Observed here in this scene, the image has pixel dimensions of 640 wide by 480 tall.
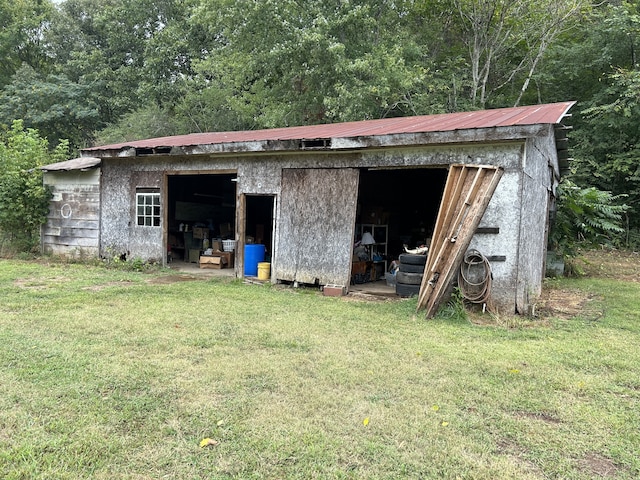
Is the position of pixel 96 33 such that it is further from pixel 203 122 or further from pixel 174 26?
pixel 203 122

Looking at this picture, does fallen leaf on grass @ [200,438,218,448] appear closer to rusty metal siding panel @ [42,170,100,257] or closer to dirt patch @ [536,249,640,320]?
dirt patch @ [536,249,640,320]

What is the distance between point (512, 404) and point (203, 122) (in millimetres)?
22781

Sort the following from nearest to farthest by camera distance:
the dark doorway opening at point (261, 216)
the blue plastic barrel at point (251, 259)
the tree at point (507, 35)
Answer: the blue plastic barrel at point (251, 259) → the dark doorway opening at point (261, 216) → the tree at point (507, 35)

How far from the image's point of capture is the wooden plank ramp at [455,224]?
6.27m

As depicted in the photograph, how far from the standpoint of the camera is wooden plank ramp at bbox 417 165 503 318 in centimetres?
627

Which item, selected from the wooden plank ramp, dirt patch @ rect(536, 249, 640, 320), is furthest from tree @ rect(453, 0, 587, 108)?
the wooden plank ramp

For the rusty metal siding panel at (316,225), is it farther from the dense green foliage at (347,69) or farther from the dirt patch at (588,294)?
the dense green foliage at (347,69)

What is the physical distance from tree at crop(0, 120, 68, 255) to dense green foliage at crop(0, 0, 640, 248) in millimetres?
9038

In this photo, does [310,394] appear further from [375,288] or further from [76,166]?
[76,166]

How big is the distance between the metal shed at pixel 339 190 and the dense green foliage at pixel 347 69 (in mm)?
6031

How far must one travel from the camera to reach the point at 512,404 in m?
3.53

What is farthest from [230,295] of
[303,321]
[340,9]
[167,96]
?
[167,96]

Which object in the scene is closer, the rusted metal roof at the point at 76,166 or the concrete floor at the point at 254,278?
the concrete floor at the point at 254,278

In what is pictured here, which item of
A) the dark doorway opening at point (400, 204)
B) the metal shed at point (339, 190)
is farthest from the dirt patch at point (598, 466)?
the dark doorway opening at point (400, 204)
